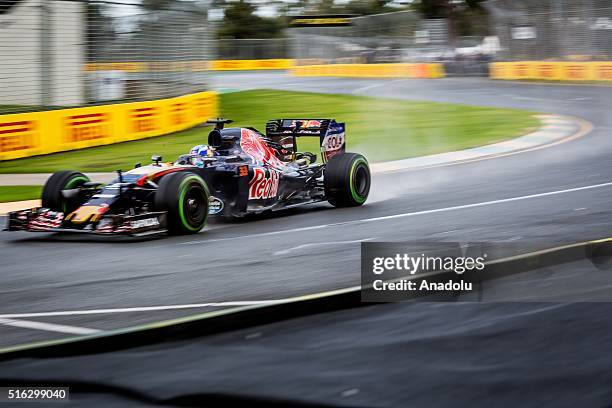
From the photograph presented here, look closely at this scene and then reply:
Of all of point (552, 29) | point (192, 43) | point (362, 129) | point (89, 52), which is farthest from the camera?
point (552, 29)

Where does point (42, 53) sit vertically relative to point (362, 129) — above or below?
above

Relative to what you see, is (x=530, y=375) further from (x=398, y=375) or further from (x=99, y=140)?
(x=99, y=140)

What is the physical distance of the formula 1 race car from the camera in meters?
11.0

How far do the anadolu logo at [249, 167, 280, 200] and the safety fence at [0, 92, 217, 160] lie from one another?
28.8 ft

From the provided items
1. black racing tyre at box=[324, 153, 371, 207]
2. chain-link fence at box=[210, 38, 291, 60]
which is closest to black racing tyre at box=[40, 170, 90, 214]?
black racing tyre at box=[324, 153, 371, 207]

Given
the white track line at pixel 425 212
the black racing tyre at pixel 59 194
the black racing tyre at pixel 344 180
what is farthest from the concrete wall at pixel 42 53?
the white track line at pixel 425 212

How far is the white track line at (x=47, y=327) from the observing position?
654 centimetres

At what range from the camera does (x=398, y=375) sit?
4.92 metres

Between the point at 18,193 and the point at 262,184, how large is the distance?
215 inches

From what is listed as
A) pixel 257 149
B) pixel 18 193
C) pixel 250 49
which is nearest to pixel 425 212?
pixel 257 149

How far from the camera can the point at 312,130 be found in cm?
1368

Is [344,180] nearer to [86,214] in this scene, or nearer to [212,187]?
[212,187]

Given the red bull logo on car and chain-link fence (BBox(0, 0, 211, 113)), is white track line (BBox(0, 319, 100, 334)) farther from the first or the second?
chain-link fence (BBox(0, 0, 211, 113))

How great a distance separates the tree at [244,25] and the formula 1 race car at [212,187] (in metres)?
85.2
